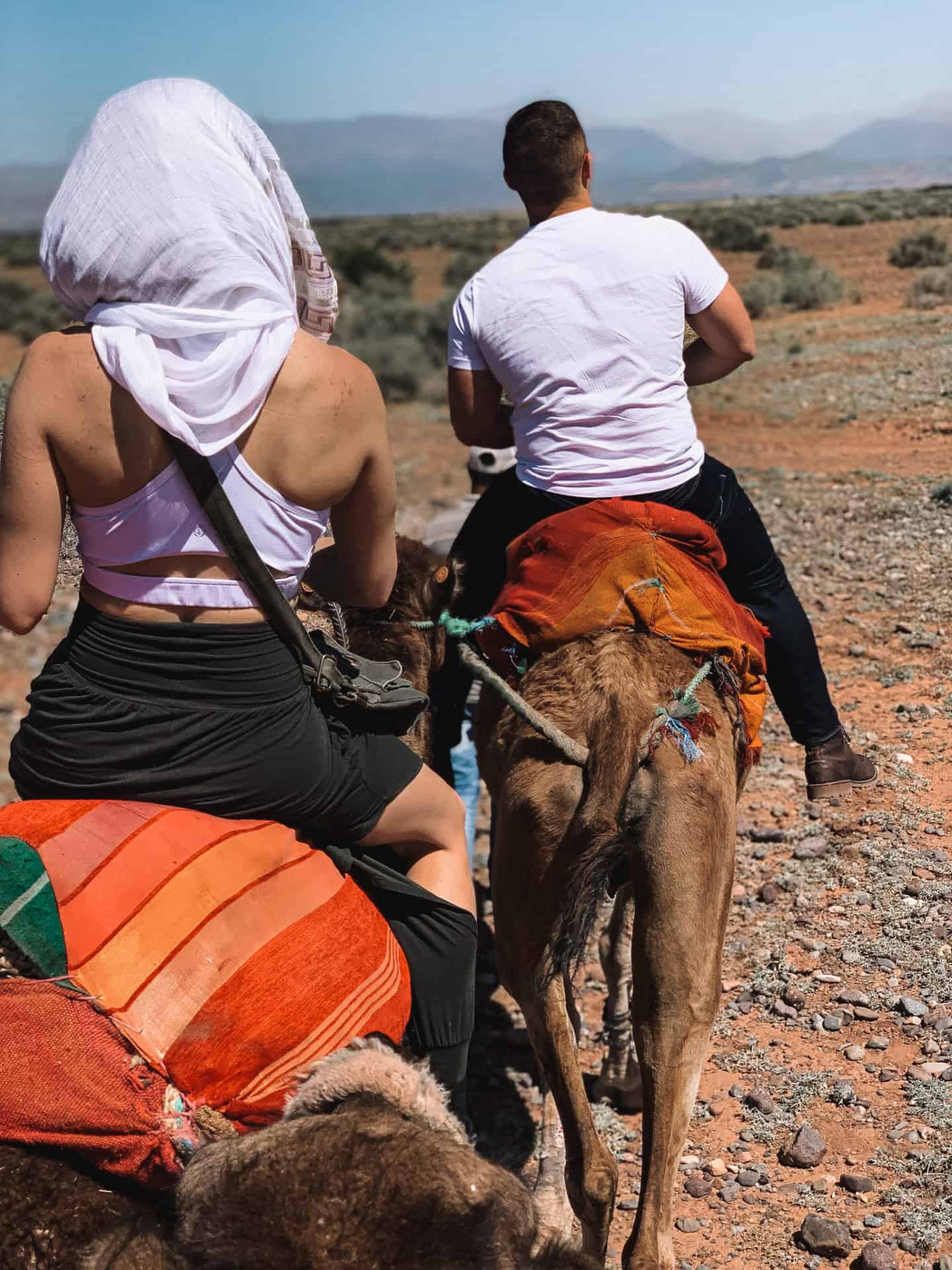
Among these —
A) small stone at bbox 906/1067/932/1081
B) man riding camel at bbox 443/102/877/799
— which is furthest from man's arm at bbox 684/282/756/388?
small stone at bbox 906/1067/932/1081

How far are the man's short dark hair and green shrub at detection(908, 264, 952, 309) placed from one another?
1181cm

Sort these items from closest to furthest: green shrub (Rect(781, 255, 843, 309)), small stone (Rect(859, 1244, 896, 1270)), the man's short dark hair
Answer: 1. small stone (Rect(859, 1244, 896, 1270))
2. the man's short dark hair
3. green shrub (Rect(781, 255, 843, 309))

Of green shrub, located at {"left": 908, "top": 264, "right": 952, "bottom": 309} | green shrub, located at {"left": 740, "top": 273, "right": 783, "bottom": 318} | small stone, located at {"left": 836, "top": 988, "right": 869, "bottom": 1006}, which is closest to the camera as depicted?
small stone, located at {"left": 836, "top": 988, "right": 869, "bottom": 1006}

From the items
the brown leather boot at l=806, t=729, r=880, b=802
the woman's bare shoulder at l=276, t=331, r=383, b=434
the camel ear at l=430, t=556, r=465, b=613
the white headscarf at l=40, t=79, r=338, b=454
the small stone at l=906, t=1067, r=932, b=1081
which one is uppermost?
the white headscarf at l=40, t=79, r=338, b=454

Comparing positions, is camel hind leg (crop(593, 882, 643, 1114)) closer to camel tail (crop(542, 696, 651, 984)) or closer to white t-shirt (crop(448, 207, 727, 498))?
camel tail (crop(542, 696, 651, 984))

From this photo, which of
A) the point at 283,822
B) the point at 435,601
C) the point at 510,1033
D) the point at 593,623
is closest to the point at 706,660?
the point at 593,623

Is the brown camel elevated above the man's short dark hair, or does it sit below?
below

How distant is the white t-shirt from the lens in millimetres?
3449

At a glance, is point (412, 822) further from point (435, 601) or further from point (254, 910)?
point (435, 601)

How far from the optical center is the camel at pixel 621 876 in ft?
9.49

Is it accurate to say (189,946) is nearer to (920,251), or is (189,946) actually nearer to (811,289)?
(811,289)

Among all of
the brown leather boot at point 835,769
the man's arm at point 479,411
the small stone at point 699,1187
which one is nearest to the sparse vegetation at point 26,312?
the man's arm at point 479,411

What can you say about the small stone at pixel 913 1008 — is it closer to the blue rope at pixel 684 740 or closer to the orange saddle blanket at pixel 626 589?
the orange saddle blanket at pixel 626 589

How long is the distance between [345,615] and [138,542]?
1655 mm
